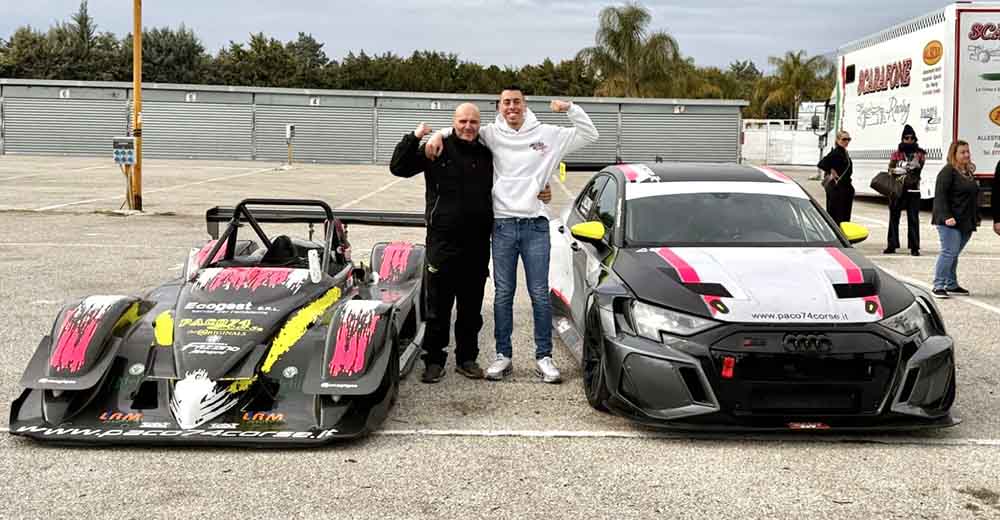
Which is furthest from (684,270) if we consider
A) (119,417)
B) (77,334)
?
(77,334)

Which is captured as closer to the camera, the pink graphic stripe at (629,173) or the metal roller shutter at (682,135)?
the pink graphic stripe at (629,173)

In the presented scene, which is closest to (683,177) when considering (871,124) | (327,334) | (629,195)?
(629,195)

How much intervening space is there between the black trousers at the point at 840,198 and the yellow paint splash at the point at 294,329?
10.00m

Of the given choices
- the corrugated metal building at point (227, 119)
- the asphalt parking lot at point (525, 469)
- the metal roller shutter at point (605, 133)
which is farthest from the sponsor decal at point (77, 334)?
the metal roller shutter at point (605, 133)

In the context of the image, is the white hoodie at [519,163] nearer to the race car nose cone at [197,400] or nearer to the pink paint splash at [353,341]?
the pink paint splash at [353,341]

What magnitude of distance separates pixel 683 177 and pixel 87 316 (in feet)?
13.2

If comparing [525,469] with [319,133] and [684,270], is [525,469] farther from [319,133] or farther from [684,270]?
[319,133]

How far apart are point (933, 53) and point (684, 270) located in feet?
51.6

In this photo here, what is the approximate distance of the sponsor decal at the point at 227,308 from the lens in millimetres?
5617

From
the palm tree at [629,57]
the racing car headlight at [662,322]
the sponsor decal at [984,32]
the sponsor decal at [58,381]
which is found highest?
the palm tree at [629,57]

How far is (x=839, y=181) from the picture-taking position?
14.2 metres

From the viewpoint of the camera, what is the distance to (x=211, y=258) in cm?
639

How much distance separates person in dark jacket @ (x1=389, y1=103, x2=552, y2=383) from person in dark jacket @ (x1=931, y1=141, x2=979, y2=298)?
18.9 ft

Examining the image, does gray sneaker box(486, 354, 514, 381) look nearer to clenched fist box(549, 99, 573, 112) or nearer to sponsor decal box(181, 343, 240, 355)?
clenched fist box(549, 99, 573, 112)
